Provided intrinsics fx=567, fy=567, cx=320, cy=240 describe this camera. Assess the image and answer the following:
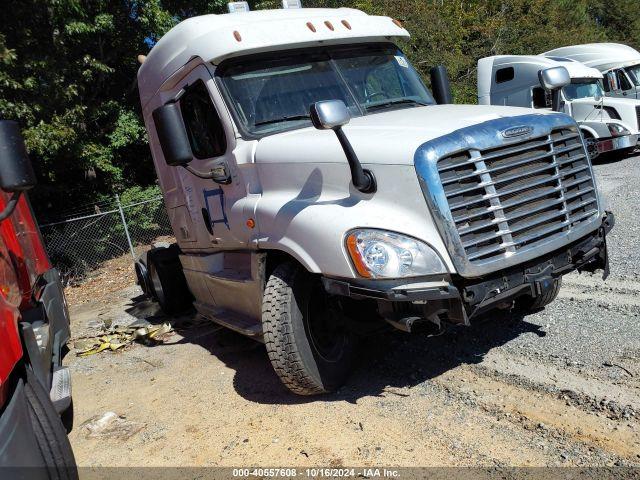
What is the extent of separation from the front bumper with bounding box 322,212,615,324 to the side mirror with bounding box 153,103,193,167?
1692 millimetres

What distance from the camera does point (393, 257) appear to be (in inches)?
132

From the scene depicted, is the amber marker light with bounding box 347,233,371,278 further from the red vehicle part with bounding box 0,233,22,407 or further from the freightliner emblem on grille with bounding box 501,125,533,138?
the red vehicle part with bounding box 0,233,22,407

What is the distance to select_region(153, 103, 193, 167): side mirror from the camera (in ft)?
14.6

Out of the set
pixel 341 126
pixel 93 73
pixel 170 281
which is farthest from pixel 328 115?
pixel 93 73

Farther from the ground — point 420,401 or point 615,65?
point 615,65

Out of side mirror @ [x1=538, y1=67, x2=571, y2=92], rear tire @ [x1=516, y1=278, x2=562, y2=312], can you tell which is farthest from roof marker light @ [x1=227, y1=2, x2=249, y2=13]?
rear tire @ [x1=516, y1=278, x2=562, y2=312]

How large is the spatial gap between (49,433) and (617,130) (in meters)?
14.1

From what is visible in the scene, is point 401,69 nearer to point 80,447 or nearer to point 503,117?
point 503,117

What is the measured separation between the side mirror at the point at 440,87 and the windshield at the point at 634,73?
13711mm

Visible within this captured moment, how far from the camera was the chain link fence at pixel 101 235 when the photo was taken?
39.8 feet

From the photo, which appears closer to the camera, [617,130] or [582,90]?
[617,130]

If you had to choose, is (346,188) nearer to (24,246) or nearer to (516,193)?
(516,193)

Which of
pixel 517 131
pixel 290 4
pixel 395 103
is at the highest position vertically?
pixel 290 4

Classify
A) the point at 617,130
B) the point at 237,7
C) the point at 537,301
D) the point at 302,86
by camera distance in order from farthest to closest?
the point at 617,130 < the point at 237,7 < the point at 537,301 < the point at 302,86
